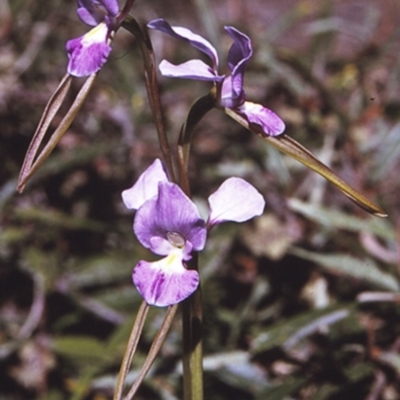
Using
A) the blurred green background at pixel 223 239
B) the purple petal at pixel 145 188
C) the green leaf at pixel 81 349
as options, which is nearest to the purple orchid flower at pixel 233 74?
the purple petal at pixel 145 188

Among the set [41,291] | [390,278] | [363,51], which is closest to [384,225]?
[390,278]

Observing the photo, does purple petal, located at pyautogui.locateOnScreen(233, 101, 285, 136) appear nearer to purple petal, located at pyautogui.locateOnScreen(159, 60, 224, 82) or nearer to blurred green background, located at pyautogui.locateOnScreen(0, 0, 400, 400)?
purple petal, located at pyautogui.locateOnScreen(159, 60, 224, 82)

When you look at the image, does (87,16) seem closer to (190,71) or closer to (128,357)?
(190,71)

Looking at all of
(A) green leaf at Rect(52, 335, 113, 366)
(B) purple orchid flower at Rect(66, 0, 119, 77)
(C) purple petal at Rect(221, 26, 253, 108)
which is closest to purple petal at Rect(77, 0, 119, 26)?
(B) purple orchid flower at Rect(66, 0, 119, 77)

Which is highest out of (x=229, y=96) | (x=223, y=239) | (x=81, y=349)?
(x=229, y=96)

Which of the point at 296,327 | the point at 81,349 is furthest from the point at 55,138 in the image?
the point at 81,349

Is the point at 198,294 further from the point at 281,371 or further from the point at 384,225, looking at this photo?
the point at 281,371
